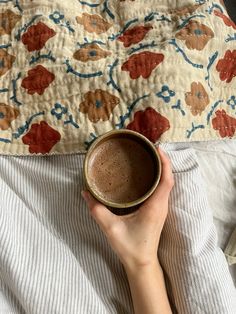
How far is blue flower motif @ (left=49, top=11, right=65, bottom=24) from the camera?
3.21 feet

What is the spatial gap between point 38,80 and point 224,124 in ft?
1.43

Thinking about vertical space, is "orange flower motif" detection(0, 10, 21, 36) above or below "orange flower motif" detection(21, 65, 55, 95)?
above

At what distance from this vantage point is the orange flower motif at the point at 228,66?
968 mm

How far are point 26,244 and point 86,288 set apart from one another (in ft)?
0.49

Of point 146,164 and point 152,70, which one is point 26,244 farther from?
point 152,70

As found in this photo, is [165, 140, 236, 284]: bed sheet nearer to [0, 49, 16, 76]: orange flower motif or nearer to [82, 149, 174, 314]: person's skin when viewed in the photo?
[82, 149, 174, 314]: person's skin

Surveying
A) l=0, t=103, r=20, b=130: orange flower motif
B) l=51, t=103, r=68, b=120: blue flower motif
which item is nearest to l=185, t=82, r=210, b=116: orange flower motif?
l=51, t=103, r=68, b=120: blue flower motif

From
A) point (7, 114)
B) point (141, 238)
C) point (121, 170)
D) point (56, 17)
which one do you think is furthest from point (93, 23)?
point (141, 238)

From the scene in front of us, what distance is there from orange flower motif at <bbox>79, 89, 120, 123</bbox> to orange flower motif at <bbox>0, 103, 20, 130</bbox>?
153mm

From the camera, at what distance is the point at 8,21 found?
39.3 inches

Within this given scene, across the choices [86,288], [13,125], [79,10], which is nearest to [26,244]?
[86,288]

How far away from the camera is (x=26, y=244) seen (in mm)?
823

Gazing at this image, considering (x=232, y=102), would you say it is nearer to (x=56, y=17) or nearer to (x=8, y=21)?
(x=56, y=17)

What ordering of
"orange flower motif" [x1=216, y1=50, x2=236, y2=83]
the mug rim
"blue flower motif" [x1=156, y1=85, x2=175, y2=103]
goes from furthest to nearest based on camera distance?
"orange flower motif" [x1=216, y1=50, x2=236, y2=83]
"blue flower motif" [x1=156, y1=85, x2=175, y2=103]
the mug rim
